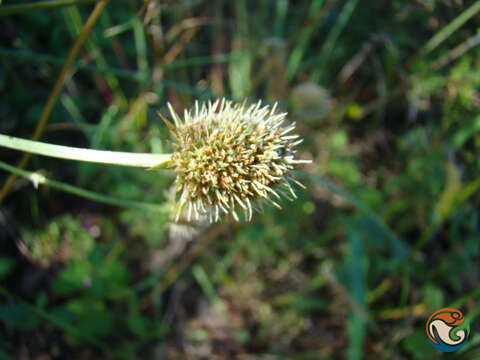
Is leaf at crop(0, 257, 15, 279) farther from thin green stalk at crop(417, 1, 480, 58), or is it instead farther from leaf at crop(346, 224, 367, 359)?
thin green stalk at crop(417, 1, 480, 58)

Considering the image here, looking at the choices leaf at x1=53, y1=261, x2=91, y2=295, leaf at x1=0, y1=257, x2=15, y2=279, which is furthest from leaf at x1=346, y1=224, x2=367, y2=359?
leaf at x1=0, y1=257, x2=15, y2=279

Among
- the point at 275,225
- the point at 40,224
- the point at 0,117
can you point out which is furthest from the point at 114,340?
the point at 0,117

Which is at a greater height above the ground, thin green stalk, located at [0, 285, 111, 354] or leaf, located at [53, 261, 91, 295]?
leaf, located at [53, 261, 91, 295]

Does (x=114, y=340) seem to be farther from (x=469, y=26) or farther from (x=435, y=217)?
(x=469, y=26)

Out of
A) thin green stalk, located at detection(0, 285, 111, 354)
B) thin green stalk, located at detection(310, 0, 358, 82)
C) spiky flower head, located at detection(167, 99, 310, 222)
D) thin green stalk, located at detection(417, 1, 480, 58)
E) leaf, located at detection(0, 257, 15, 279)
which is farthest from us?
thin green stalk, located at detection(310, 0, 358, 82)

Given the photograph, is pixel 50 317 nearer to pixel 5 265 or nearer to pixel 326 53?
pixel 5 265
